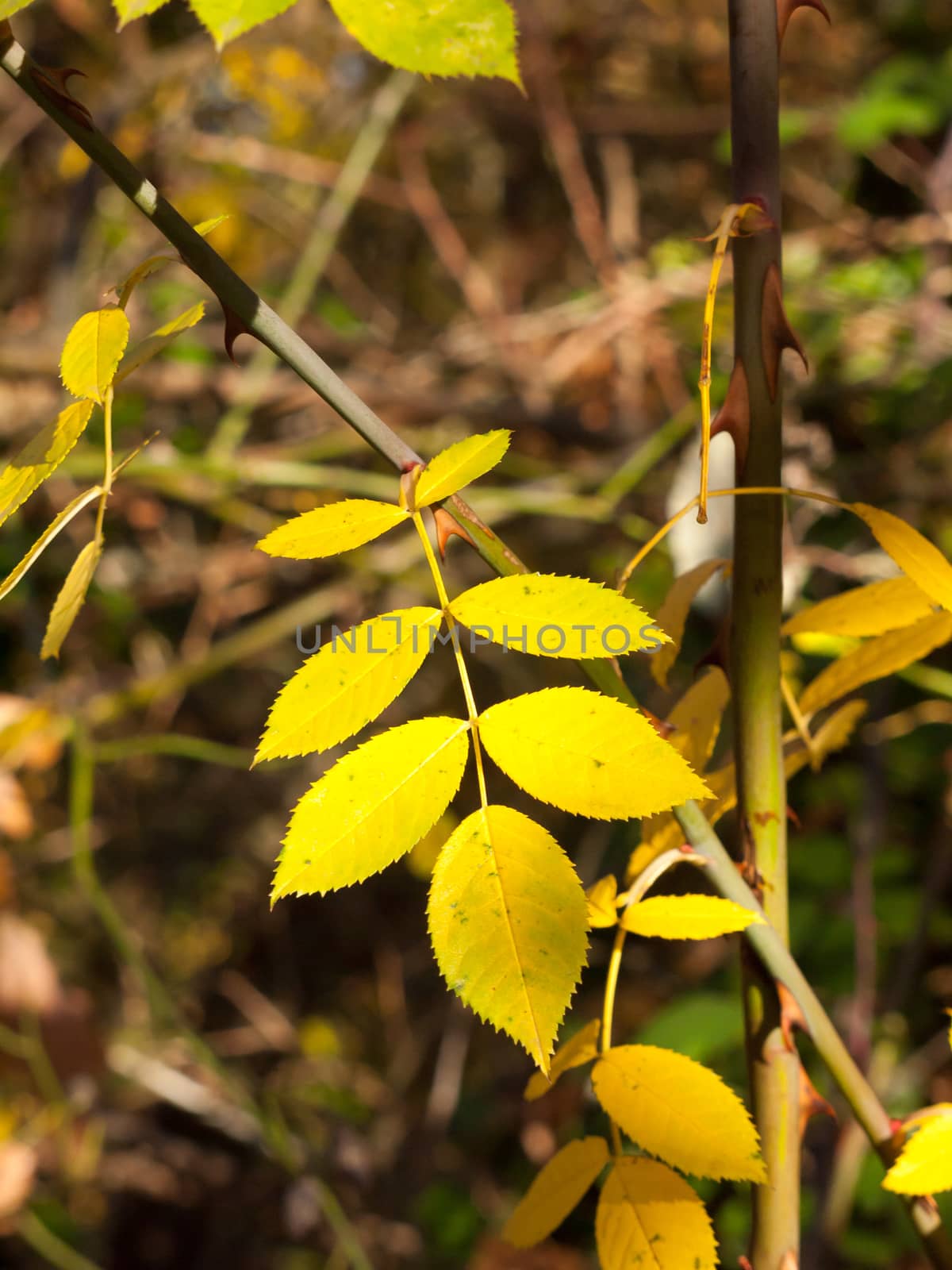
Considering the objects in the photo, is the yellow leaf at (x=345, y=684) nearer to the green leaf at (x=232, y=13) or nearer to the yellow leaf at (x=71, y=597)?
the yellow leaf at (x=71, y=597)

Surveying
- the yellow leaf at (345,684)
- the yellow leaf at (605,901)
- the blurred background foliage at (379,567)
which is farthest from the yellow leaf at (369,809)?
the blurred background foliage at (379,567)

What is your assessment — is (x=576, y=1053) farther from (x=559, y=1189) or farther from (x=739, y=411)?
(x=739, y=411)

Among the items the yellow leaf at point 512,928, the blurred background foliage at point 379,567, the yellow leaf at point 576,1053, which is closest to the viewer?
the yellow leaf at point 512,928

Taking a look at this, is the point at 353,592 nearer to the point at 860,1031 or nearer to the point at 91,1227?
the point at 860,1031

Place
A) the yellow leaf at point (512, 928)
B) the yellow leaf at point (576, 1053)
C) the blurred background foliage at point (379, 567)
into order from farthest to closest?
the blurred background foliage at point (379, 567) → the yellow leaf at point (576, 1053) → the yellow leaf at point (512, 928)

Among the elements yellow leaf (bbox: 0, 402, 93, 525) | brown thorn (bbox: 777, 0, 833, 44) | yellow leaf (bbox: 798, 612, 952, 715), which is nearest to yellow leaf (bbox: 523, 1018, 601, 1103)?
yellow leaf (bbox: 798, 612, 952, 715)

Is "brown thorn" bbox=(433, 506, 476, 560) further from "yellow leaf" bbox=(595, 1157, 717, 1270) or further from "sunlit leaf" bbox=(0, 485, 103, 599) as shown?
"yellow leaf" bbox=(595, 1157, 717, 1270)
